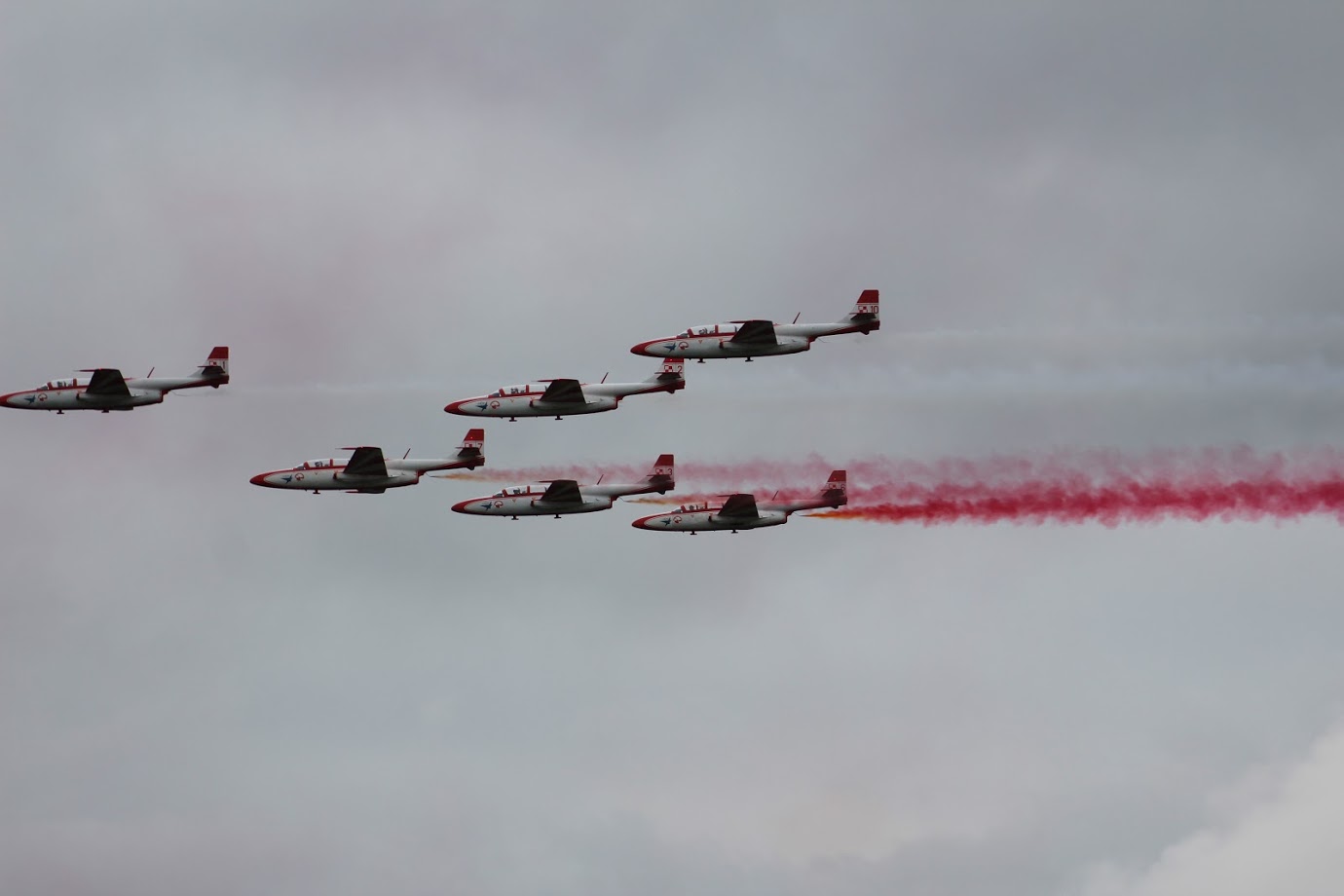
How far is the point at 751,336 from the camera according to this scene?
97.8 meters

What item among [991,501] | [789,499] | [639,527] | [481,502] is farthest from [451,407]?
[991,501]

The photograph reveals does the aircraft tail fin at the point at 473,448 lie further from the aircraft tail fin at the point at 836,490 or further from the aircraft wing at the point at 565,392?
the aircraft tail fin at the point at 836,490

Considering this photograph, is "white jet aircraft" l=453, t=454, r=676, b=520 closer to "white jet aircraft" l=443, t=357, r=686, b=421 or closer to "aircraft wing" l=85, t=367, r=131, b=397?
"white jet aircraft" l=443, t=357, r=686, b=421

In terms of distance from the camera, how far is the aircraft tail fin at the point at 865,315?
98.1 m

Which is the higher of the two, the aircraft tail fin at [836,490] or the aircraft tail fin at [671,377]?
the aircraft tail fin at [671,377]

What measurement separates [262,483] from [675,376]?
2235 cm

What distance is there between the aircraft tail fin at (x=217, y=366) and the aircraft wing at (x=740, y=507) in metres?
25.6

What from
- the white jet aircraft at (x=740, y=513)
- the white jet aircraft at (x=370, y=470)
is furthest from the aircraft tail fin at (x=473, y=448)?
the white jet aircraft at (x=740, y=513)

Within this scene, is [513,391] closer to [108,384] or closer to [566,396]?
[566,396]

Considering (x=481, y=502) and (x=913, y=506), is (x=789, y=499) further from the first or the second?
(x=481, y=502)

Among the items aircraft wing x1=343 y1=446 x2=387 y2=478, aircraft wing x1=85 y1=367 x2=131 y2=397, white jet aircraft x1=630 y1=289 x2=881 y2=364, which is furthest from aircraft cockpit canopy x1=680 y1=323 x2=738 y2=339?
aircraft wing x1=85 y1=367 x2=131 y2=397

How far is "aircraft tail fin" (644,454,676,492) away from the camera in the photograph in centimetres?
9806

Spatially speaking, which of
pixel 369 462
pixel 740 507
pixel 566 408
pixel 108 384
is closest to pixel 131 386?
pixel 108 384

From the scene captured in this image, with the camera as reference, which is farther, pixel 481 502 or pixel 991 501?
pixel 481 502
